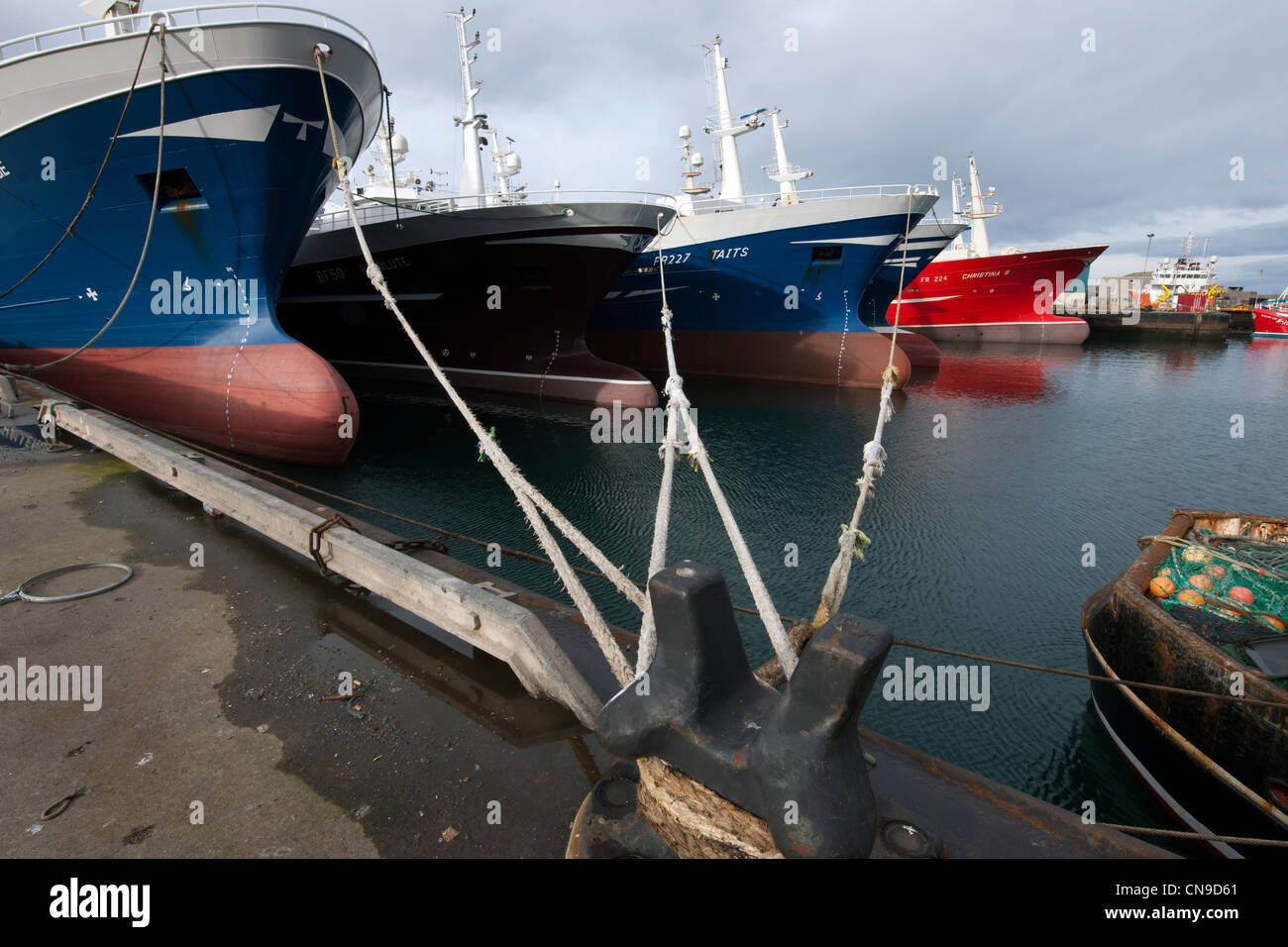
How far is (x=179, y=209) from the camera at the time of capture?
34.2 ft

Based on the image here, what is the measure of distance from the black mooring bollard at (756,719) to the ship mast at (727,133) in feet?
83.7

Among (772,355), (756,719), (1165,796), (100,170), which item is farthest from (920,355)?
(756,719)

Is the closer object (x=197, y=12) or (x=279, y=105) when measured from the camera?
(x=197, y=12)

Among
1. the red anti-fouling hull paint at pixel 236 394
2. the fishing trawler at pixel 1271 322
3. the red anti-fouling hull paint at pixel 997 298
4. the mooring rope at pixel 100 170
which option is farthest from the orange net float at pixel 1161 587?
the fishing trawler at pixel 1271 322

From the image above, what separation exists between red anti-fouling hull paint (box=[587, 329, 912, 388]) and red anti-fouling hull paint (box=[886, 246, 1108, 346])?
1776 centimetres

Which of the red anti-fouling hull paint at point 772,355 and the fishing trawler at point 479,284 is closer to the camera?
the fishing trawler at point 479,284

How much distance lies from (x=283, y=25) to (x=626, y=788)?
462 inches

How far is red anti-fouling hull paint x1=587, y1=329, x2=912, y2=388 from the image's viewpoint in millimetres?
20359

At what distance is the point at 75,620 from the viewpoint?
4172mm

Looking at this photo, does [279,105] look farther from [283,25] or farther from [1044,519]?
[1044,519]

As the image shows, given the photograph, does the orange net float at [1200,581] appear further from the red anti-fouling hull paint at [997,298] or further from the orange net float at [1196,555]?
the red anti-fouling hull paint at [997,298]

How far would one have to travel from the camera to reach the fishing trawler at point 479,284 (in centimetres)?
1421
